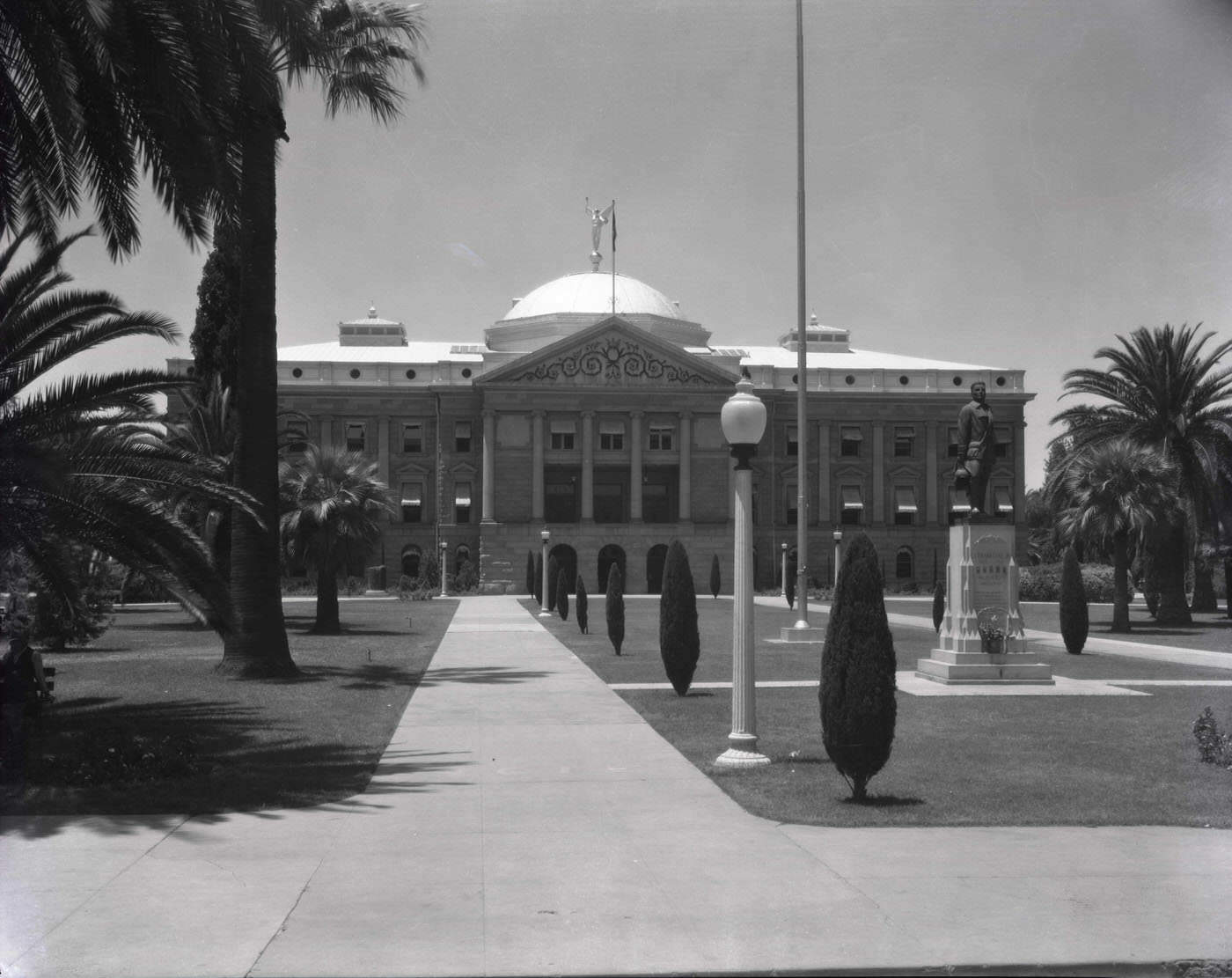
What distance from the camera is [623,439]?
246ft

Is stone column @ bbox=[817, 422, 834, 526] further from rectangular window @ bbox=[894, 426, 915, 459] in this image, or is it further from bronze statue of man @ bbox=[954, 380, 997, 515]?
bronze statue of man @ bbox=[954, 380, 997, 515]

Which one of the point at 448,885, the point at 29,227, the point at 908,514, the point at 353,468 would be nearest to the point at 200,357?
the point at 353,468

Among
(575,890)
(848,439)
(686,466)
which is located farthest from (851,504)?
(575,890)

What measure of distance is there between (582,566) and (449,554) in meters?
9.13

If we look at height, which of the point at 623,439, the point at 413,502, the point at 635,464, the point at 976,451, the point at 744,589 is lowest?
the point at 744,589

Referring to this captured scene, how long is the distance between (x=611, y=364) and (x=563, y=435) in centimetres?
516

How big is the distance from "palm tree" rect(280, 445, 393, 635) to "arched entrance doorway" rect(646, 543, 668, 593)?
38.1 m

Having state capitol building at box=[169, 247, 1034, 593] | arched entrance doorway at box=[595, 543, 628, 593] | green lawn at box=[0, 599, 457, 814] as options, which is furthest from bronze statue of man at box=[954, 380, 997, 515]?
A: arched entrance doorway at box=[595, 543, 628, 593]

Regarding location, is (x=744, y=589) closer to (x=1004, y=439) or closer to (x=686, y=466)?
(x=686, y=466)

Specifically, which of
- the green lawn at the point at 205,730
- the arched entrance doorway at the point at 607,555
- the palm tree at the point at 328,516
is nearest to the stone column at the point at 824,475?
the arched entrance doorway at the point at 607,555

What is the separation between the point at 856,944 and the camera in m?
6.65

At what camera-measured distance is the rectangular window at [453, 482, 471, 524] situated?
7662cm

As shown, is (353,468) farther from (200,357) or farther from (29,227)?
(29,227)

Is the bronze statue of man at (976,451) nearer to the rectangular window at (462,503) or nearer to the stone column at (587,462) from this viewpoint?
the stone column at (587,462)
